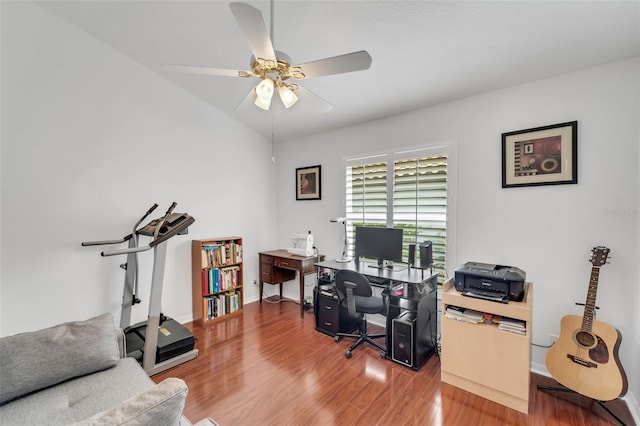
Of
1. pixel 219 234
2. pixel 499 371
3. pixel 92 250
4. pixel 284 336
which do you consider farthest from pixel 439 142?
pixel 92 250

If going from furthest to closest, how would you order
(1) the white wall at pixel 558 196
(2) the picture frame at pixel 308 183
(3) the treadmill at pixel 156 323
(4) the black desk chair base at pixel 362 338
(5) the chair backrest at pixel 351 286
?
(2) the picture frame at pixel 308 183 < (4) the black desk chair base at pixel 362 338 < (5) the chair backrest at pixel 351 286 < (3) the treadmill at pixel 156 323 < (1) the white wall at pixel 558 196

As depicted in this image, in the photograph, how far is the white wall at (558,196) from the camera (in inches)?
79.4

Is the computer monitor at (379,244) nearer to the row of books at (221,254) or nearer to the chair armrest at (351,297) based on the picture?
the chair armrest at (351,297)

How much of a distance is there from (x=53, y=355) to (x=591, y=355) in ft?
11.0

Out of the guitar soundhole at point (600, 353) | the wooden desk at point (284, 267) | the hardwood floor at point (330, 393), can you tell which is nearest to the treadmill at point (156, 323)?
the hardwood floor at point (330, 393)

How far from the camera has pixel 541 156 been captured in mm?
2324

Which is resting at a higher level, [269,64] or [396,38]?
[396,38]

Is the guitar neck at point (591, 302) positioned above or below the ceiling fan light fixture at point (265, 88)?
below

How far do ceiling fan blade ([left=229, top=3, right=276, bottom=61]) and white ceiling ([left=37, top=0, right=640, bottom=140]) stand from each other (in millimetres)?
602

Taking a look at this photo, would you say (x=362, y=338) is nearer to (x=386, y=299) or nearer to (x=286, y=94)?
(x=386, y=299)

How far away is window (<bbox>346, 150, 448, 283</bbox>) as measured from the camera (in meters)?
2.91

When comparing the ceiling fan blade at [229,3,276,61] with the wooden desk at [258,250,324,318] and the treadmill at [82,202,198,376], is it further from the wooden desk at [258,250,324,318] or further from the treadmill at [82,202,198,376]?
the wooden desk at [258,250,324,318]

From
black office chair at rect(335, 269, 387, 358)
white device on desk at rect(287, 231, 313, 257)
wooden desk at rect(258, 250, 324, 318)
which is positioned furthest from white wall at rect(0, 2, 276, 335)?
black office chair at rect(335, 269, 387, 358)

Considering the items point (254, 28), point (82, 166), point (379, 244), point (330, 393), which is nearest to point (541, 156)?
point (379, 244)
